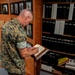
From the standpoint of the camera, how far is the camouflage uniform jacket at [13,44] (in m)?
1.68

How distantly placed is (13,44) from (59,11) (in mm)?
1304

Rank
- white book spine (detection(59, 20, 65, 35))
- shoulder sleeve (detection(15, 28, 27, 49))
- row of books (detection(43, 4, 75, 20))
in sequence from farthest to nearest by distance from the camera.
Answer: white book spine (detection(59, 20, 65, 35)), row of books (detection(43, 4, 75, 20)), shoulder sleeve (detection(15, 28, 27, 49))

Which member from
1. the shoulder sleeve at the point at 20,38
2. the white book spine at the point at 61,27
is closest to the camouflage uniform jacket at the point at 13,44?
the shoulder sleeve at the point at 20,38

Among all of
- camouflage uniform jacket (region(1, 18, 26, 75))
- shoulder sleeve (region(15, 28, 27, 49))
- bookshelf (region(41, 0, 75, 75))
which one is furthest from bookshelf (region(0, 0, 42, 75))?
shoulder sleeve (region(15, 28, 27, 49))

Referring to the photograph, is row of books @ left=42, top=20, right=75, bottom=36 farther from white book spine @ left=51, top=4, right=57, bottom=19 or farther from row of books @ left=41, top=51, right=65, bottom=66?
row of books @ left=41, top=51, right=65, bottom=66

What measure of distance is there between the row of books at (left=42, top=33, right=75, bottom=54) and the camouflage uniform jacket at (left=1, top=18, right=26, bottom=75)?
1.15 metres

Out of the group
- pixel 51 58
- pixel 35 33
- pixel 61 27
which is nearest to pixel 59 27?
pixel 61 27

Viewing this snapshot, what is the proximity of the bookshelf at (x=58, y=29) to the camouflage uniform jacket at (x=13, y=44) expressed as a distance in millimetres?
1145

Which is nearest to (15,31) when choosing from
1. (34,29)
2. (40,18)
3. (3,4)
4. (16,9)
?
(34,29)

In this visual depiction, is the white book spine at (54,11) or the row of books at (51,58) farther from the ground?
the white book spine at (54,11)

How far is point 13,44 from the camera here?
173 centimetres

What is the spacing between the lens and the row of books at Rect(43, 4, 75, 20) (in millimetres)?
2537

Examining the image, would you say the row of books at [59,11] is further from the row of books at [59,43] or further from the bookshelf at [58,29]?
the row of books at [59,43]

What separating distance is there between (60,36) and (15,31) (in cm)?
131
